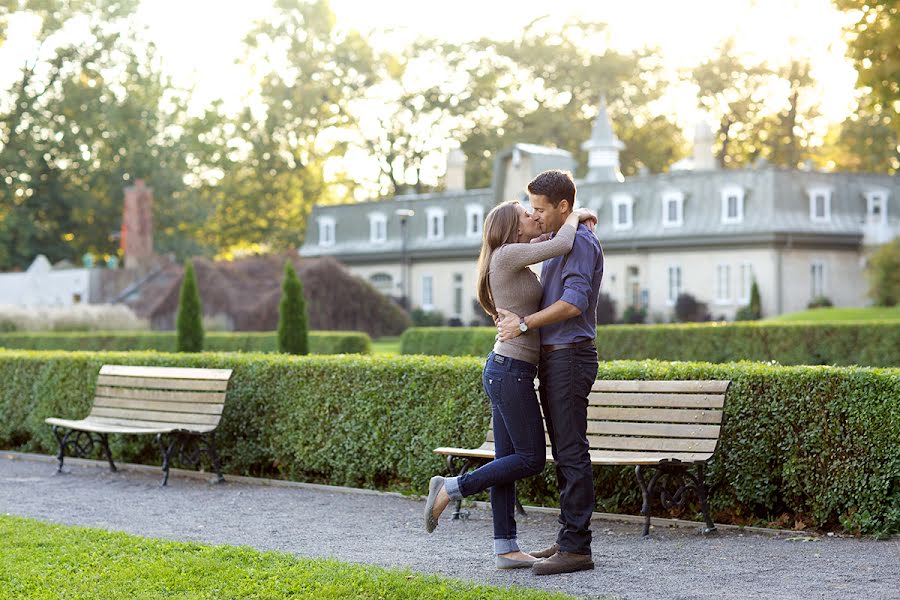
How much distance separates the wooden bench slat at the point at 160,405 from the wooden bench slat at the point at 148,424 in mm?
127

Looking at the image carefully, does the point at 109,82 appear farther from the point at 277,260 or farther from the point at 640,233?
the point at 640,233

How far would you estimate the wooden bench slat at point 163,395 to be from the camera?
1088 cm

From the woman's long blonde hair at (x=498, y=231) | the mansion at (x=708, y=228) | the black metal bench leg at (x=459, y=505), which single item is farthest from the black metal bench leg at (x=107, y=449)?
the mansion at (x=708, y=228)

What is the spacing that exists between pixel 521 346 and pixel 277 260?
35.0m

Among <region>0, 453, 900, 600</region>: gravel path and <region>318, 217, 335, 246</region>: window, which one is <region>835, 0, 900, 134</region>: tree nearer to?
<region>0, 453, 900, 600</region>: gravel path

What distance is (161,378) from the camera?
451 inches

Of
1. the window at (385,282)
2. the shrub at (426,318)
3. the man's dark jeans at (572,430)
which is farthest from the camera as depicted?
the window at (385,282)

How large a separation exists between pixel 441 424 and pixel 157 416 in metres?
3.02

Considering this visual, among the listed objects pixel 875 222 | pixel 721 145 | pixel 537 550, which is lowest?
pixel 537 550

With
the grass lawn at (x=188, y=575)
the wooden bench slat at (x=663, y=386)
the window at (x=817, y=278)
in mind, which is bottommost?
the grass lawn at (x=188, y=575)

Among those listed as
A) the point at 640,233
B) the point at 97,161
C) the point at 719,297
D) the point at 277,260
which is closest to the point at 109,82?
the point at 97,161

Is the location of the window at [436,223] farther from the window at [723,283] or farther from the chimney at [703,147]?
the window at [723,283]

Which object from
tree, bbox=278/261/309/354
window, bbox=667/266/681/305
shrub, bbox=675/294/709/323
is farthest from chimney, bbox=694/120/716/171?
tree, bbox=278/261/309/354

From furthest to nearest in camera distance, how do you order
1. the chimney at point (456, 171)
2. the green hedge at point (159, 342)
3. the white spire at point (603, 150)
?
the chimney at point (456, 171), the white spire at point (603, 150), the green hedge at point (159, 342)
